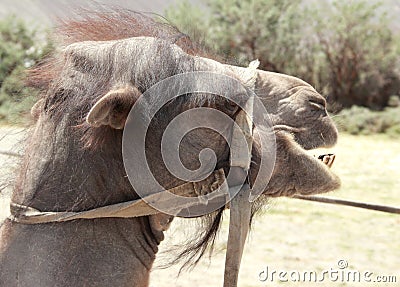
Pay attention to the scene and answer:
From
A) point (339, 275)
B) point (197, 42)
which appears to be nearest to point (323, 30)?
point (339, 275)

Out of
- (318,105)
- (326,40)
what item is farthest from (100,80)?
(326,40)

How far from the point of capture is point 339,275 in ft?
19.1

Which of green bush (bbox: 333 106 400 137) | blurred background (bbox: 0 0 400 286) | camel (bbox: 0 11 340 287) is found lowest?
green bush (bbox: 333 106 400 137)

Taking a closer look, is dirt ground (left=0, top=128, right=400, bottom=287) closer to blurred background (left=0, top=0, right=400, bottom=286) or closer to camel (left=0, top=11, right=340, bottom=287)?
blurred background (left=0, top=0, right=400, bottom=286)

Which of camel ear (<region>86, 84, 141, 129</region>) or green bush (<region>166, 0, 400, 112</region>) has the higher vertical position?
camel ear (<region>86, 84, 141, 129</region>)

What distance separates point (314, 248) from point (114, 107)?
5.19m

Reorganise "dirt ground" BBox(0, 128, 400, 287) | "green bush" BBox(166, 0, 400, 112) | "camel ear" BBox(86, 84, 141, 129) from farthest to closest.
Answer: "green bush" BBox(166, 0, 400, 112) < "dirt ground" BBox(0, 128, 400, 287) < "camel ear" BBox(86, 84, 141, 129)

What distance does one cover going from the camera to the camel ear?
191 cm

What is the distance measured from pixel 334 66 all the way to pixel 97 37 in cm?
2252

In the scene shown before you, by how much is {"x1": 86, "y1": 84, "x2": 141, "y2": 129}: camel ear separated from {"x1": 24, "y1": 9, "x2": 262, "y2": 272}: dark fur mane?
2.2 inches

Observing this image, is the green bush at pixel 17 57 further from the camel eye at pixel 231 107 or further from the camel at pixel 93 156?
the camel eye at pixel 231 107

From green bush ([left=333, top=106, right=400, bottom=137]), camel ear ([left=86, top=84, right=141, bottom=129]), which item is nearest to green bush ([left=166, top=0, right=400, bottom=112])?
green bush ([left=333, top=106, right=400, bottom=137])

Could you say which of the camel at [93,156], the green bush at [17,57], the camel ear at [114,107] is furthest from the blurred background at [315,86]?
the camel ear at [114,107]

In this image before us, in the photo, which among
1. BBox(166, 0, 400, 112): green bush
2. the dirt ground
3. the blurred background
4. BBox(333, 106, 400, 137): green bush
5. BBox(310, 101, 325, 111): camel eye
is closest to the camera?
BBox(310, 101, 325, 111): camel eye
